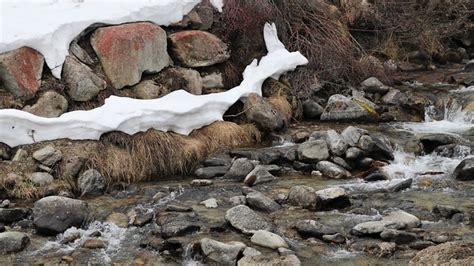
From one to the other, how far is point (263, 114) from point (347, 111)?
1624 mm

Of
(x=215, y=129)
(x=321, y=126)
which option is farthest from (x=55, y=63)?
(x=321, y=126)

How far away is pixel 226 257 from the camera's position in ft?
16.3

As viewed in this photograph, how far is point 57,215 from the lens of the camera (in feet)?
18.9

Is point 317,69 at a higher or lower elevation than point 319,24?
lower

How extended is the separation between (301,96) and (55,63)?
422 cm

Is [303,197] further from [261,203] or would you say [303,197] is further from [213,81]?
[213,81]

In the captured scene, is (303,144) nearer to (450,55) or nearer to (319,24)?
(319,24)

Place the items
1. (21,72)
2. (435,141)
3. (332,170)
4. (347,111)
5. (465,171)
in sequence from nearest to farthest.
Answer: (465,171)
(332,170)
(21,72)
(435,141)
(347,111)

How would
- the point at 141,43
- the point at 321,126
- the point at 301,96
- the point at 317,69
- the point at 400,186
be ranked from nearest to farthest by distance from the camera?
the point at 400,186, the point at 141,43, the point at 321,126, the point at 301,96, the point at 317,69

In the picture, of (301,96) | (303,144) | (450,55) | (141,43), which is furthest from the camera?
(450,55)

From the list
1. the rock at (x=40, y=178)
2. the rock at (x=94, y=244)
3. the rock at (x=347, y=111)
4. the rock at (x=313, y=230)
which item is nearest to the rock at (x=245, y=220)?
the rock at (x=313, y=230)

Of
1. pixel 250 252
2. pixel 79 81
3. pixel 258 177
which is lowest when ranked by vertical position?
pixel 258 177

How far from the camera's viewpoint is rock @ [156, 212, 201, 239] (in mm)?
5535

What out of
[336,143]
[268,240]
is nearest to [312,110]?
[336,143]
